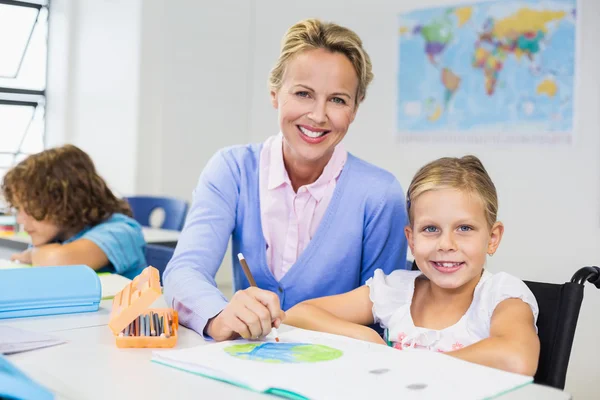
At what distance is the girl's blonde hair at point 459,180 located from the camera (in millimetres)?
1506

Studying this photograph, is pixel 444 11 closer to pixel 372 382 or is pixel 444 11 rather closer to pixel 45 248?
pixel 45 248

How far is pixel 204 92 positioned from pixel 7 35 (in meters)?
1.33

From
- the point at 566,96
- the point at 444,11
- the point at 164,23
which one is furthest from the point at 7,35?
the point at 566,96

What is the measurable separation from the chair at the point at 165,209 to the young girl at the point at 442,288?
1.94 m

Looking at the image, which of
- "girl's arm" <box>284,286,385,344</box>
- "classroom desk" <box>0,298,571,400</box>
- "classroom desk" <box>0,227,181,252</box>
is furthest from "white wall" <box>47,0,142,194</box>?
"classroom desk" <box>0,298,571,400</box>

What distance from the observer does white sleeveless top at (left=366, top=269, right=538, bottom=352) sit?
1.40 meters

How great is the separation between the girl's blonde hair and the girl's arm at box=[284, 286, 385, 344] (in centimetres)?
22

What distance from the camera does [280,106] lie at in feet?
5.81

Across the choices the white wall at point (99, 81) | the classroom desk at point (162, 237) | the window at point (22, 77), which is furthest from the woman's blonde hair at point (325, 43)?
the window at point (22, 77)

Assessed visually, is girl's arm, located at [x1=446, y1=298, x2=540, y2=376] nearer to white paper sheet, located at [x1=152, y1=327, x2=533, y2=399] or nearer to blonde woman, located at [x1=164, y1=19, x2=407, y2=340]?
white paper sheet, located at [x1=152, y1=327, x2=533, y2=399]

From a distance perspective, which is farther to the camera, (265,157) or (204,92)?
(204,92)

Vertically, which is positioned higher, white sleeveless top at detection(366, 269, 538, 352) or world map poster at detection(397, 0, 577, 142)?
world map poster at detection(397, 0, 577, 142)

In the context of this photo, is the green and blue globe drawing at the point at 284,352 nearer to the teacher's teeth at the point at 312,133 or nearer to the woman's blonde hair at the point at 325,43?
the teacher's teeth at the point at 312,133

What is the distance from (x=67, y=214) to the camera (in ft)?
7.33
